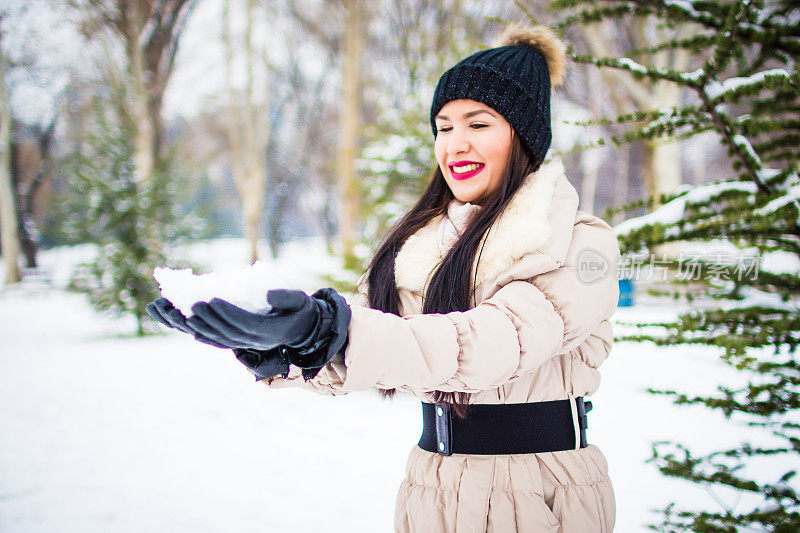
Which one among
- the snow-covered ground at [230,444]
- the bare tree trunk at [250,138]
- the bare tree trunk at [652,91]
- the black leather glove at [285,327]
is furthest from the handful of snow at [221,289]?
the bare tree trunk at [250,138]

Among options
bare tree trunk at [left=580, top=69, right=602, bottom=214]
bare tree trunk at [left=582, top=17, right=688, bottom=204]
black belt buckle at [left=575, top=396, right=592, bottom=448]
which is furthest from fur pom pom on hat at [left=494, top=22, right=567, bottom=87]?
bare tree trunk at [left=580, top=69, right=602, bottom=214]

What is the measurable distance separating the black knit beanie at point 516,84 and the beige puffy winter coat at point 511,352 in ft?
0.43

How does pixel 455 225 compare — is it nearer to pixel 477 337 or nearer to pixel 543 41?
pixel 477 337

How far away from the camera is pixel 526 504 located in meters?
1.24

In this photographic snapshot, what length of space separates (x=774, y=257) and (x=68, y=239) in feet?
33.3

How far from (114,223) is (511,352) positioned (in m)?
9.39

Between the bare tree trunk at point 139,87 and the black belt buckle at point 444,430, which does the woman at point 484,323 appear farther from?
the bare tree trunk at point 139,87

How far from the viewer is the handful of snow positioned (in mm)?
780

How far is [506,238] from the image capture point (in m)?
1.21

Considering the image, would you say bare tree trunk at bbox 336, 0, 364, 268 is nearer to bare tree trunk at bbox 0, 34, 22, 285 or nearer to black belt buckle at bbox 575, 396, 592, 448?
black belt buckle at bbox 575, 396, 592, 448

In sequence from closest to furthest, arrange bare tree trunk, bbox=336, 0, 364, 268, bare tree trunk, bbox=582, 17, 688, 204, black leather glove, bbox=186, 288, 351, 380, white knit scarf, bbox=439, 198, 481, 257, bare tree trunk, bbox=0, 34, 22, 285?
1. black leather glove, bbox=186, 288, 351, 380
2. white knit scarf, bbox=439, 198, 481, 257
3. bare tree trunk, bbox=582, 17, 688, 204
4. bare tree trunk, bbox=336, 0, 364, 268
5. bare tree trunk, bbox=0, 34, 22, 285

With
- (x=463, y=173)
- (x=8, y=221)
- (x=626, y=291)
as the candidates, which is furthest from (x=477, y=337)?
(x=8, y=221)

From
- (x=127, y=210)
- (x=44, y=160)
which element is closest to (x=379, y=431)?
(x=127, y=210)

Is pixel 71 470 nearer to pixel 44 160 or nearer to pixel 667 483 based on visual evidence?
pixel 667 483
